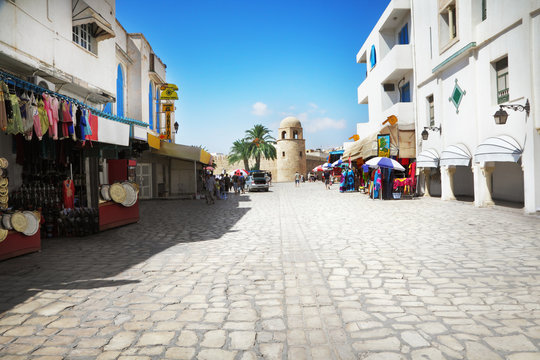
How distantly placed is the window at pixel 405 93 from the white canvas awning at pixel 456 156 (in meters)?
7.08

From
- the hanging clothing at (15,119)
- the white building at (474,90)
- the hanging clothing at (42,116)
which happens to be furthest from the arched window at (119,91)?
the white building at (474,90)

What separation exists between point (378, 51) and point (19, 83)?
20.8 metres

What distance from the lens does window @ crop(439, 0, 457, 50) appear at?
14.6 metres

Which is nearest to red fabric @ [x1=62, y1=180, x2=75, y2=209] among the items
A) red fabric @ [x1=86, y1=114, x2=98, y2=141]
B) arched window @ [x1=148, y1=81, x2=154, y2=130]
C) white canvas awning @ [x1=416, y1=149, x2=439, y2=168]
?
red fabric @ [x1=86, y1=114, x2=98, y2=141]

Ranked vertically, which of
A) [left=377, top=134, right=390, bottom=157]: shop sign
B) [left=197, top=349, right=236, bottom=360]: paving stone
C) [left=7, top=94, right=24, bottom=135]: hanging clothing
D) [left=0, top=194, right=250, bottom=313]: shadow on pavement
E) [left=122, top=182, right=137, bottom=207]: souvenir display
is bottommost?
[left=197, top=349, right=236, bottom=360]: paving stone

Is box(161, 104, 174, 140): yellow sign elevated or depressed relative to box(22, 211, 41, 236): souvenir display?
elevated

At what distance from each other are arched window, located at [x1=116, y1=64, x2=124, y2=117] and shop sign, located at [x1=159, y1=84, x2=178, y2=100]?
3.83 metres

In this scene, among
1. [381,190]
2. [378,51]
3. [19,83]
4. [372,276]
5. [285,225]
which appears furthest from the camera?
[378,51]

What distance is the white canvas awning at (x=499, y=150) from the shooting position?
34.7 ft

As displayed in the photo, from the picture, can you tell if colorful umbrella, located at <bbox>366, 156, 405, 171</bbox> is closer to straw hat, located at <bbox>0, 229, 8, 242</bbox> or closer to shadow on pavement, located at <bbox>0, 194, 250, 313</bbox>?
shadow on pavement, located at <bbox>0, 194, 250, 313</bbox>

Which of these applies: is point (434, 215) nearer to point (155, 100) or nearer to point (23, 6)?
point (23, 6)

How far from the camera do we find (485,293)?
388 cm

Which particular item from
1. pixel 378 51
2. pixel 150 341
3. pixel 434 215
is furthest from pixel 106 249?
pixel 378 51

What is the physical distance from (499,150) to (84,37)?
1360 centimetres
